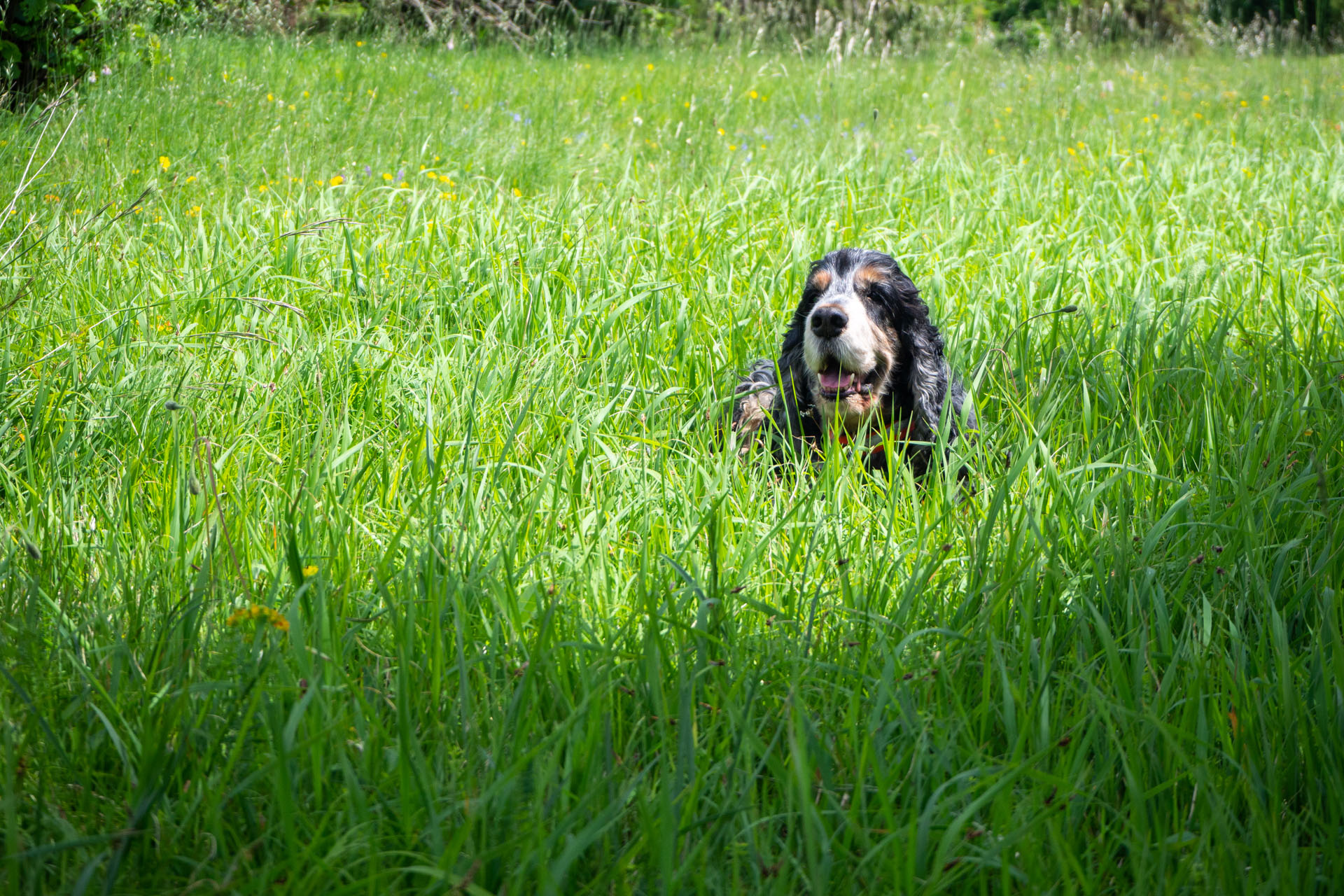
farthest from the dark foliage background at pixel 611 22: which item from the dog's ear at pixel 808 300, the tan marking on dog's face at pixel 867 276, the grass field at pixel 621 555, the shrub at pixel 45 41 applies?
the tan marking on dog's face at pixel 867 276

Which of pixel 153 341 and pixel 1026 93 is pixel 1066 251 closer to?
pixel 153 341

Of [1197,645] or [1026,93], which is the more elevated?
[1026,93]

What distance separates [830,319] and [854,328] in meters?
0.08

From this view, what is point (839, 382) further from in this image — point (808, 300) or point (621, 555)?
point (621, 555)

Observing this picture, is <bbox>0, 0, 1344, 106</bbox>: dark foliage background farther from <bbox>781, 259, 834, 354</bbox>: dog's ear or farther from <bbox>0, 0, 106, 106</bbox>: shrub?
<bbox>781, 259, 834, 354</bbox>: dog's ear

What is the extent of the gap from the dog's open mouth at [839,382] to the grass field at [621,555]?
0.67 feet

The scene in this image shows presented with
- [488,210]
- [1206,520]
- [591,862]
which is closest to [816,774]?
[591,862]

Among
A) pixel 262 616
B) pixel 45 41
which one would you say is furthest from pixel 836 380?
pixel 45 41

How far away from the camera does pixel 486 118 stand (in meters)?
5.96

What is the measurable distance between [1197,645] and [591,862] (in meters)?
1.16

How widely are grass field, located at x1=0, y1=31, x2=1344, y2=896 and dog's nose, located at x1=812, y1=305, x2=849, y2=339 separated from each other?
0.34m

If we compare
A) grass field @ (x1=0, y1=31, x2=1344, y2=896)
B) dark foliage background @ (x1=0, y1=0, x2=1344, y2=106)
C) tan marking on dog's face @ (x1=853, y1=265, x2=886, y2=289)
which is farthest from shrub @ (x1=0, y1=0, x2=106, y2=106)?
tan marking on dog's face @ (x1=853, y1=265, x2=886, y2=289)

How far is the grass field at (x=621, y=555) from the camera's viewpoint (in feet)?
4.69

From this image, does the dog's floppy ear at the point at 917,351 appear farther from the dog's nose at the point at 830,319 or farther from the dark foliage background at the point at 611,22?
the dark foliage background at the point at 611,22
